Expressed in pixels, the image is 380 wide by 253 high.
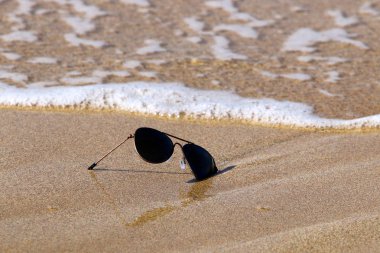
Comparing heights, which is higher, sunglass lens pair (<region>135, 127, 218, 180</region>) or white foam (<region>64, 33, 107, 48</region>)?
sunglass lens pair (<region>135, 127, 218, 180</region>)

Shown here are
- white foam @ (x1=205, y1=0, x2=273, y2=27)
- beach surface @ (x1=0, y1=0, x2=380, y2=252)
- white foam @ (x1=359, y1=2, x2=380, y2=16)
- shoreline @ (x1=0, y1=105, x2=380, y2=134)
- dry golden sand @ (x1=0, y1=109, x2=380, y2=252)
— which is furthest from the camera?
white foam @ (x1=359, y1=2, x2=380, y2=16)

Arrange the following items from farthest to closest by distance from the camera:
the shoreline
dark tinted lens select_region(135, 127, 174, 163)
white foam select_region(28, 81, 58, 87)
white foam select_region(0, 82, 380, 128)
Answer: white foam select_region(28, 81, 58, 87) < white foam select_region(0, 82, 380, 128) < the shoreline < dark tinted lens select_region(135, 127, 174, 163)

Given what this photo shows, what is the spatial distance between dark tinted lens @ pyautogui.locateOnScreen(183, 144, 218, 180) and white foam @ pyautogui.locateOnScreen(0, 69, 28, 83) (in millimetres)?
1805

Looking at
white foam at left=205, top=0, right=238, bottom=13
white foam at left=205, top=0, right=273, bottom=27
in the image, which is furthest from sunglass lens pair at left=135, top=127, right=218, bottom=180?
white foam at left=205, top=0, right=238, bottom=13

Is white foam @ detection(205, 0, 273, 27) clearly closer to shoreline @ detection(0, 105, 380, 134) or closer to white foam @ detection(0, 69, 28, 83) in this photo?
white foam @ detection(0, 69, 28, 83)

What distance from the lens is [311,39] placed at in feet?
19.5

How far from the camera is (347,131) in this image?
13.2 feet

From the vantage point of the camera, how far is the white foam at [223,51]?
543 centimetres

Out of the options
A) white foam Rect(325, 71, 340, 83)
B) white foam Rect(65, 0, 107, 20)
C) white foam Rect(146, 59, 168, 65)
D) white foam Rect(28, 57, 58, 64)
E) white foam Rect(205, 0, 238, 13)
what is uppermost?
white foam Rect(325, 71, 340, 83)

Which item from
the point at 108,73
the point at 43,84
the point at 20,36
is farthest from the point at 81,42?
the point at 43,84

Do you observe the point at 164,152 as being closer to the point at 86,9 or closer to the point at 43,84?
the point at 43,84

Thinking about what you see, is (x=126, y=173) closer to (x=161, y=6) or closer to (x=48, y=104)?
(x=48, y=104)

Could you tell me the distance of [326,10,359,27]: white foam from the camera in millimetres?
6379

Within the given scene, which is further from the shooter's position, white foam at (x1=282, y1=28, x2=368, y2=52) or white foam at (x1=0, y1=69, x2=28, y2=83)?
white foam at (x1=282, y1=28, x2=368, y2=52)
